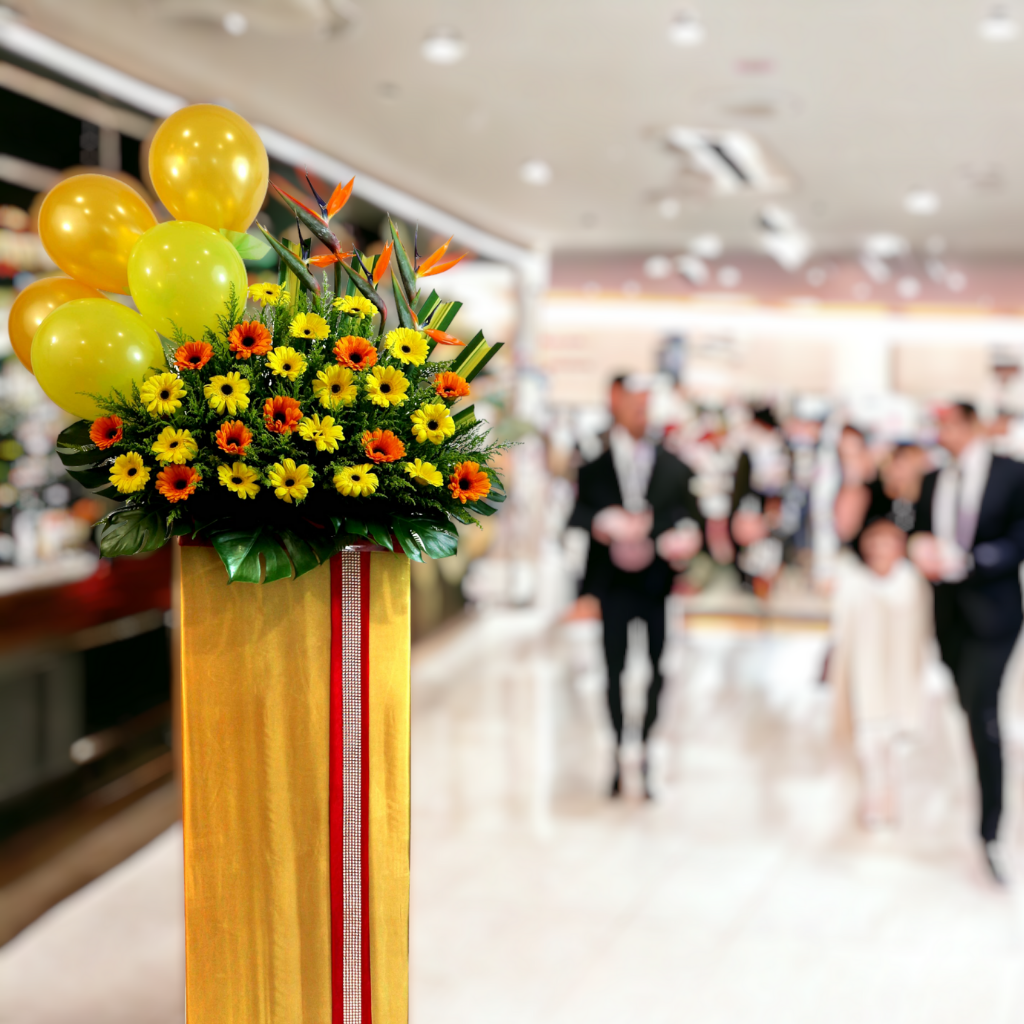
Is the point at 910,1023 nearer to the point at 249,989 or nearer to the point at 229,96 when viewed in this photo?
the point at 249,989

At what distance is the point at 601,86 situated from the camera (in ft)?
18.6

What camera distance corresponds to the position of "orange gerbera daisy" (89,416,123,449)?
1.54 meters

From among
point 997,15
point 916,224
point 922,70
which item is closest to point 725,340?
point 916,224

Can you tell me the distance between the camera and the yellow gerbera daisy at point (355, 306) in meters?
1.60

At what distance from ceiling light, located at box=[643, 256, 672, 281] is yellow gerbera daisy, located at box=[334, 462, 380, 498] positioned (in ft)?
33.0

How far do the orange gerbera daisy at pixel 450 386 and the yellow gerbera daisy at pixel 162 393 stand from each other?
0.36 metres

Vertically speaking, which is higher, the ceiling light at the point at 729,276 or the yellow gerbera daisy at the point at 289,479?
the ceiling light at the point at 729,276

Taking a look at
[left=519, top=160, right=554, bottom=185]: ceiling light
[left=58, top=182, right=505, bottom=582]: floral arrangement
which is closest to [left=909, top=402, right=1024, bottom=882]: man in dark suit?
[left=58, top=182, right=505, bottom=582]: floral arrangement

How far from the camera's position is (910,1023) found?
283 centimetres

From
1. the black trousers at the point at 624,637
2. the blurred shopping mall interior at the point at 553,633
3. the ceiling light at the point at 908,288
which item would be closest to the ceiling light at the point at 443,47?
the blurred shopping mall interior at the point at 553,633

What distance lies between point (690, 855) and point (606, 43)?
3.47 m

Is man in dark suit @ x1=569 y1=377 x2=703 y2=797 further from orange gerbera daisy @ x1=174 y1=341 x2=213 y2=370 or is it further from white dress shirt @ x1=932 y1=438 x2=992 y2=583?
orange gerbera daisy @ x1=174 y1=341 x2=213 y2=370

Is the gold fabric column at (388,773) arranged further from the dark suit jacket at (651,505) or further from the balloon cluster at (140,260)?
the dark suit jacket at (651,505)

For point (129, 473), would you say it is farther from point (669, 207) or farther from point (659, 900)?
point (669, 207)
